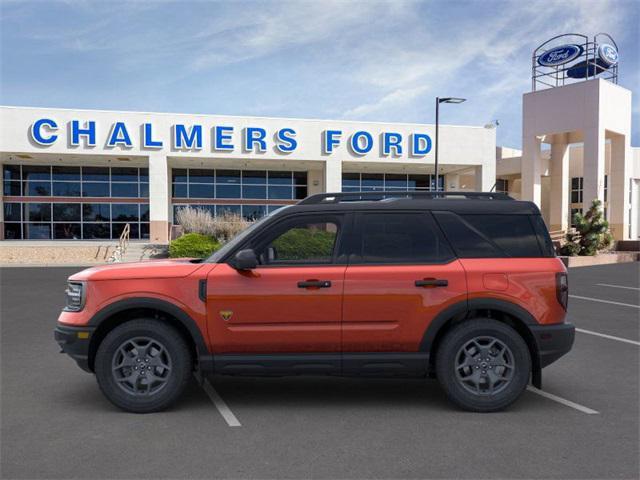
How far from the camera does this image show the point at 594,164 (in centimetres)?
3072

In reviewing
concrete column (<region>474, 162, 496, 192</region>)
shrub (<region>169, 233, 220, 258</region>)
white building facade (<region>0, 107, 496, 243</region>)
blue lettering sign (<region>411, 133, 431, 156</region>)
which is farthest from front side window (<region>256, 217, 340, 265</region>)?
concrete column (<region>474, 162, 496, 192</region>)

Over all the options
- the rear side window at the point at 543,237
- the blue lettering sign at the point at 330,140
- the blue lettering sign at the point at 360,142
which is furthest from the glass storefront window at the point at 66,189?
the rear side window at the point at 543,237

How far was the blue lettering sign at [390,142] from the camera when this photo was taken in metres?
33.4

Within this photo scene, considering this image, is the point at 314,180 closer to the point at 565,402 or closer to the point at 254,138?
the point at 254,138

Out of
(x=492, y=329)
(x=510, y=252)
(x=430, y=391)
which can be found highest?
(x=510, y=252)

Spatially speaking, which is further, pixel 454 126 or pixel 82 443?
pixel 454 126

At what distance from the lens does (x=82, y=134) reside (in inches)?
1173

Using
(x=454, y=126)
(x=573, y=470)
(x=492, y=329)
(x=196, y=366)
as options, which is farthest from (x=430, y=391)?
(x=454, y=126)

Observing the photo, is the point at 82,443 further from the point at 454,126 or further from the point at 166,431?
the point at 454,126

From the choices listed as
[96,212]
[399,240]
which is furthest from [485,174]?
[399,240]

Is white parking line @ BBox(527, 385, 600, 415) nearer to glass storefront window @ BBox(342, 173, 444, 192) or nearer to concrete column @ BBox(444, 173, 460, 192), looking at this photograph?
glass storefront window @ BBox(342, 173, 444, 192)

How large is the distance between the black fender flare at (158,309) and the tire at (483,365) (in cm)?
212

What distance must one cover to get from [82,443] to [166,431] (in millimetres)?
622

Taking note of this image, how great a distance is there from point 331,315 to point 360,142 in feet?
95.8
